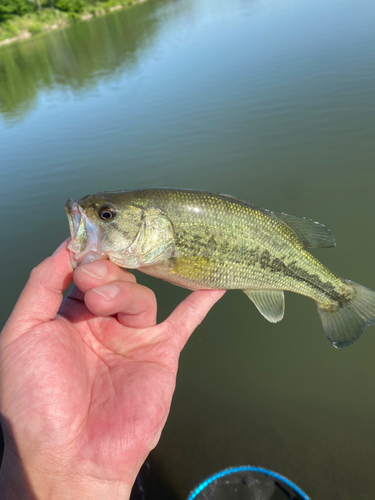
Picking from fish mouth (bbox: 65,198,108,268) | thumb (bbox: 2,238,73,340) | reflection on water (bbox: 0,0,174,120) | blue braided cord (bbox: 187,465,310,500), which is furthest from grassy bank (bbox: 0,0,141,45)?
blue braided cord (bbox: 187,465,310,500)

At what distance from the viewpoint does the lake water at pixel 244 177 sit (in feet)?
11.3

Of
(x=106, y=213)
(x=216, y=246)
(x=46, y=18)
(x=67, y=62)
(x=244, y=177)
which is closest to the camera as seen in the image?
(x=106, y=213)

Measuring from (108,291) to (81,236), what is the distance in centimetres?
51

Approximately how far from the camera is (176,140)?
966cm

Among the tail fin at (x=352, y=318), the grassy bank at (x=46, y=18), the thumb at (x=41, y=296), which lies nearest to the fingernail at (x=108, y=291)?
the thumb at (x=41, y=296)

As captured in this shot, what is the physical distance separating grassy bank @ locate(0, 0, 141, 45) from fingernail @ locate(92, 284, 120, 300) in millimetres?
52813

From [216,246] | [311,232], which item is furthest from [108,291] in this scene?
[311,232]

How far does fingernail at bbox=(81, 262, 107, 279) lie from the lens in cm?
207

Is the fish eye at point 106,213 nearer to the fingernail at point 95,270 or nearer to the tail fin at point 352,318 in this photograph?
the fingernail at point 95,270

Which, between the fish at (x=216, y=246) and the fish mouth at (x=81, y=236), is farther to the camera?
the fish at (x=216, y=246)

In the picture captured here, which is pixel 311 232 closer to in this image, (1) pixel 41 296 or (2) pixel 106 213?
(2) pixel 106 213

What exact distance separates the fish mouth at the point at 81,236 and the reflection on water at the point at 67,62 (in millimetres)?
15650

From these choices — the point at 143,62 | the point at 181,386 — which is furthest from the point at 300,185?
the point at 143,62

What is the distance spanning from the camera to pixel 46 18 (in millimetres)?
50406
